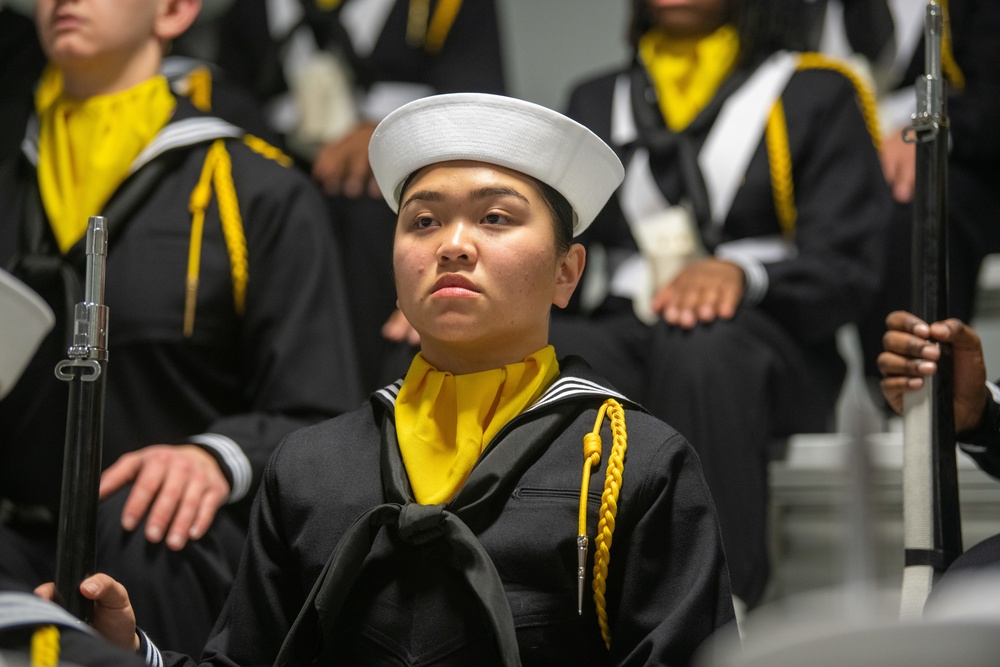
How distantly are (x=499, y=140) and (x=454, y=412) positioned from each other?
0.36 m

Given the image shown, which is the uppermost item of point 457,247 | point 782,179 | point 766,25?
point 766,25

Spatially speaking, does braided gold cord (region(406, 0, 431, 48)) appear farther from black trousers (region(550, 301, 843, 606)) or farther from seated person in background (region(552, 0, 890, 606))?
black trousers (region(550, 301, 843, 606))

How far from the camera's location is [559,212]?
6.17 ft

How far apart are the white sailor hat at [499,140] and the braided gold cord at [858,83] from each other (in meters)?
1.31

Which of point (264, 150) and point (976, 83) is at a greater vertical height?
point (976, 83)

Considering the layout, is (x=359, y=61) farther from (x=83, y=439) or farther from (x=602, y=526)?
(x=602, y=526)

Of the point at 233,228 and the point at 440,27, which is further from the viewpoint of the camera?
the point at 440,27

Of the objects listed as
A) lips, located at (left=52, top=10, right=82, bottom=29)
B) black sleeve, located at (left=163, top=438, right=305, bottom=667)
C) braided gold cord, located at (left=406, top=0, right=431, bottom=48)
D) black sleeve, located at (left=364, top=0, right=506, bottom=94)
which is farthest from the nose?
braided gold cord, located at (left=406, top=0, right=431, bottom=48)

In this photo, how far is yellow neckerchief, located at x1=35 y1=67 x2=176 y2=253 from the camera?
8.59ft

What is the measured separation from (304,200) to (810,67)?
46.2 inches

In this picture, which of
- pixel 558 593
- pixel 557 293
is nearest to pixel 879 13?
pixel 557 293

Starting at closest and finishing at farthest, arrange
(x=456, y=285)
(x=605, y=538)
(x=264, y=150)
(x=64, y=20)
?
1. (x=605, y=538)
2. (x=456, y=285)
3. (x=64, y=20)
4. (x=264, y=150)

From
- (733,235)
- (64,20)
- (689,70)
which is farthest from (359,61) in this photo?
(733,235)

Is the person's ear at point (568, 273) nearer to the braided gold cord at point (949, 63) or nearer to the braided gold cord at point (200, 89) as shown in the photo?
the braided gold cord at point (200, 89)
